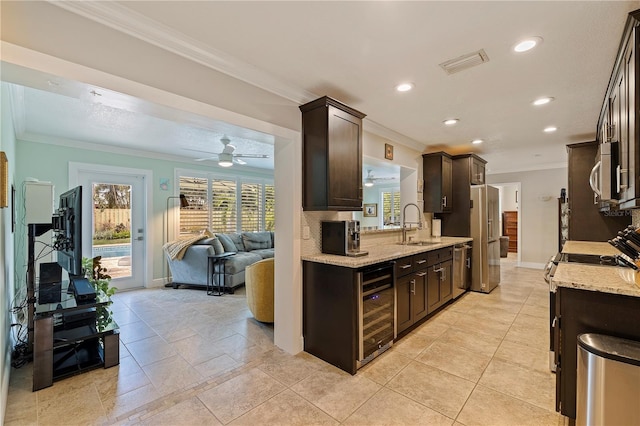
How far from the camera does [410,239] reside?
458cm

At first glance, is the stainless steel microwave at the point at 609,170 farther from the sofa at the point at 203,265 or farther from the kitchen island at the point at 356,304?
the sofa at the point at 203,265

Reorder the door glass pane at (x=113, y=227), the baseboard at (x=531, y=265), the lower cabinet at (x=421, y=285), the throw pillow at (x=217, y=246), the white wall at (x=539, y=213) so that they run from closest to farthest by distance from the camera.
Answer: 1. the lower cabinet at (x=421, y=285)
2. the door glass pane at (x=113, y=227)
3. the throw pillow at (x=217, y=246)
4. the white wall at (x=539, y=213)
5. the baseboard at (x=531, y=265)

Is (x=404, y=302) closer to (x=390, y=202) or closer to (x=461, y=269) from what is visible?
(x=461, y=269)

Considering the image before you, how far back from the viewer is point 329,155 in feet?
8.81

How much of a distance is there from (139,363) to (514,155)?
700 centimetres

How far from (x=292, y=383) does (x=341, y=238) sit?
131cm

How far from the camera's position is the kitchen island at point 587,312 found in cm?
152

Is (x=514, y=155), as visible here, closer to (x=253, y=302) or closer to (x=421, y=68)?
(x=421, y=68)

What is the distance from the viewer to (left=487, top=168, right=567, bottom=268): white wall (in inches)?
270

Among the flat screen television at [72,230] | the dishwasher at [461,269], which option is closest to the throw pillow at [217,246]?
the flat screen television at [72,230]

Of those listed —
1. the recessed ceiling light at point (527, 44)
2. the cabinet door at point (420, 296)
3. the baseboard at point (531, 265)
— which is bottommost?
the baseboard at point (531, 265)

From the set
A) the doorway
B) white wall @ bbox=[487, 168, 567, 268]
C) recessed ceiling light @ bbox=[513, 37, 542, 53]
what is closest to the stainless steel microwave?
recessed ceiling light @ bbox=[513, 37, 542, 53]

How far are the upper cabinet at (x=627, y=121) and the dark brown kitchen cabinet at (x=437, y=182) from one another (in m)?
2.79

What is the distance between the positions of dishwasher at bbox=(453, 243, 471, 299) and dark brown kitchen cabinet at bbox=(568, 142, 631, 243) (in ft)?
4.73
